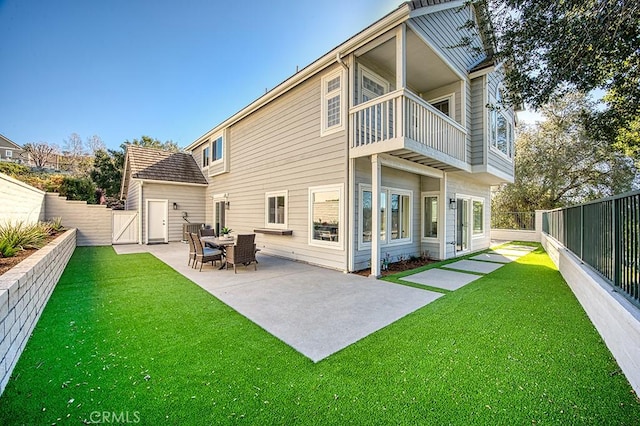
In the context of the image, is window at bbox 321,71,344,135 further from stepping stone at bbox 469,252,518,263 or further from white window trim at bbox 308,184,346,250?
stepping stone at bbox 469,252,518,263

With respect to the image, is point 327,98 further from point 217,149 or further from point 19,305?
point 217,149

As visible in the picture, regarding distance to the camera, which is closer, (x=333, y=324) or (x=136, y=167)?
(x=333, y=324)

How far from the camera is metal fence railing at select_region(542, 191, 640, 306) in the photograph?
2803 mm

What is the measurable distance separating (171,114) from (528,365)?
29.8 m

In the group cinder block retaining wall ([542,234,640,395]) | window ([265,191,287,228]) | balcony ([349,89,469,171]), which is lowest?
cinder block retaining wall ([542,234,640,395])

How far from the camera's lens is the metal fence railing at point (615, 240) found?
2.80m

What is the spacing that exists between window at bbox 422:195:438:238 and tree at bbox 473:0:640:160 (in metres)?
3.93

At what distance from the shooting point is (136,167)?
41.9 feet

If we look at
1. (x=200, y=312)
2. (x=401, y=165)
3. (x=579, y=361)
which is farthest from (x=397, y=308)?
(x=401, y=165)

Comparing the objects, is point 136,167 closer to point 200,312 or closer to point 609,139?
point 200,312

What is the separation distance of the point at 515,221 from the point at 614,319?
619 inches

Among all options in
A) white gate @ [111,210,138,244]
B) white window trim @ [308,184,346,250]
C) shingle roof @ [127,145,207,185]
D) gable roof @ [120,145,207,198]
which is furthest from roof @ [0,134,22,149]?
white window trim @ [308,184,346,250]

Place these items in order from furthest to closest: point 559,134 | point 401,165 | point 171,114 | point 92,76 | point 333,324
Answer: point 171,114
point 559,134
point 92,76
point 401,165
point 333,324

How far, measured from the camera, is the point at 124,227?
501 inches
